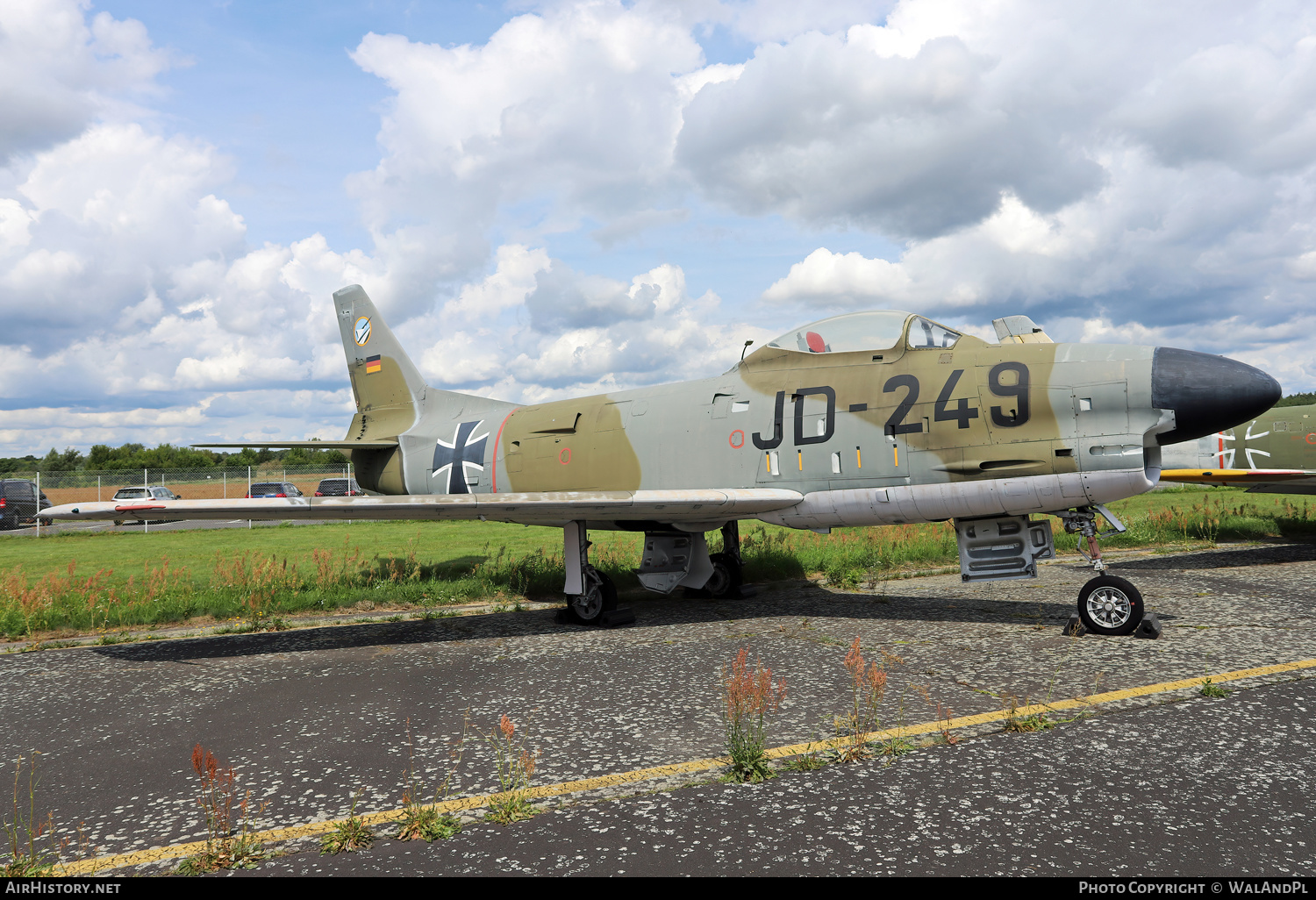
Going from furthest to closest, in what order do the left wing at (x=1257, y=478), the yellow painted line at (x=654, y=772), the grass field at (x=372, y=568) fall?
1. the left wing at (x=1257, y=478)
2. the grass field at (x=372, y=568)
3. the yellow painted line at (x=654, y=772)

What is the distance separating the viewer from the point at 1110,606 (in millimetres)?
6496

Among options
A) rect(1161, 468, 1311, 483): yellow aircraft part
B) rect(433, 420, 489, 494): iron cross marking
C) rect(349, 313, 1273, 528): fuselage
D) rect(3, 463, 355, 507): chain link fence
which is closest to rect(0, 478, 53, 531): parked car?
rect(3, 463, 355, 507): chain link fence

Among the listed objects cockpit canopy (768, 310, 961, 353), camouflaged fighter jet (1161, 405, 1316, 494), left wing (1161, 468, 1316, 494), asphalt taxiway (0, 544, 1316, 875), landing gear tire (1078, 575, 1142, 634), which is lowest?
asphalt taxiway (0, 544, 1316, 875)

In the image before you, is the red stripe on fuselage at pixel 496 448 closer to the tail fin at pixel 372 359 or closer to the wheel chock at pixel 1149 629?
the tail fin at pixel 372 359

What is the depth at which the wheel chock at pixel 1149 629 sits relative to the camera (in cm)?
630

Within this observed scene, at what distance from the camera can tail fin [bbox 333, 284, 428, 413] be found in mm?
12672

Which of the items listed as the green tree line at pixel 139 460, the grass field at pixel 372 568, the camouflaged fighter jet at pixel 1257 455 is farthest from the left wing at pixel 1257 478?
the green tree line at pixel 139 460

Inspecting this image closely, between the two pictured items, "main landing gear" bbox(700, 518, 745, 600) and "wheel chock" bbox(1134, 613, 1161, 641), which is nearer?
"wheel chock" bbox(1134, 613, 1161, 641)

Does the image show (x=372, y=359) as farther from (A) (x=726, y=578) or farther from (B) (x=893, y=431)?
(B) (x=893, y=431)

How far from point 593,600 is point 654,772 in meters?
4.47

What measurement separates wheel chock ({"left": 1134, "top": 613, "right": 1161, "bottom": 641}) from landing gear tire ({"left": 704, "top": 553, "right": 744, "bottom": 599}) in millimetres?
4788

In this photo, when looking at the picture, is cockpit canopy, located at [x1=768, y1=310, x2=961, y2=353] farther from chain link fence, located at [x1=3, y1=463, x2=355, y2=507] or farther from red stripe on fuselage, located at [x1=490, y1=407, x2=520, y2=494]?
chain link fence, located at [x1=3, y1=463, x2=355, y2=507]

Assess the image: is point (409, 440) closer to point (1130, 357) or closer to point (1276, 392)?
point (1130, 357)

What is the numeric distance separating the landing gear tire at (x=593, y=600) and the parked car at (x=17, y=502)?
29.4 meters
